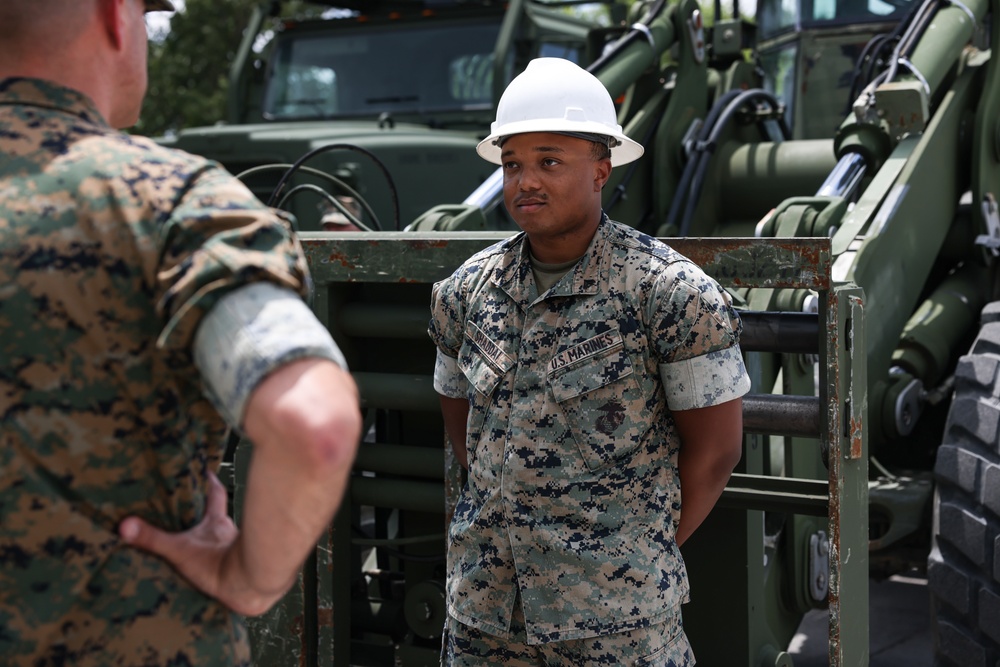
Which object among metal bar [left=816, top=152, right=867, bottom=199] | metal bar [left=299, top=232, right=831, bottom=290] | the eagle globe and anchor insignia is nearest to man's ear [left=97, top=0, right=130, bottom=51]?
the eagle globe and anchor insignia

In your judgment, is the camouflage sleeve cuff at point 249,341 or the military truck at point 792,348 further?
the military truck at point 792,348

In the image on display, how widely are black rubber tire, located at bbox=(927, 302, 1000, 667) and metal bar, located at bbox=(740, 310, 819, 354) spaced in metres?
0.81

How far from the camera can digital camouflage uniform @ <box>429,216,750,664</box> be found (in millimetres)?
2148

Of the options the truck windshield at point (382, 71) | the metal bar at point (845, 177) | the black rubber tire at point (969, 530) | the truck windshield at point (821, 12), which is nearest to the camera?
the black rubber tire at point (969, 530)

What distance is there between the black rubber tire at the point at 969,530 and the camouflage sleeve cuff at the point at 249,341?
2.38 metres

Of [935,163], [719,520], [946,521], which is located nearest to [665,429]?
[719,520]

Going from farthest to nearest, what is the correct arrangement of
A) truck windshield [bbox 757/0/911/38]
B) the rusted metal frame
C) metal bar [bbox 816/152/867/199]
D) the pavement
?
truck windshield [bbox 757/0/911/38], the pavement, metal bar [bbox 816/152/867/199], the rusted metal frame

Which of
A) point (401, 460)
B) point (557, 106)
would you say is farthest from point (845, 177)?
point (557, 106)

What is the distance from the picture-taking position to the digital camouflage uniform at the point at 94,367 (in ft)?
4.42

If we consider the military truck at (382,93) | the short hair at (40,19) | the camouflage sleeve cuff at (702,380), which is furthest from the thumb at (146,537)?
the military truck at (382,93)

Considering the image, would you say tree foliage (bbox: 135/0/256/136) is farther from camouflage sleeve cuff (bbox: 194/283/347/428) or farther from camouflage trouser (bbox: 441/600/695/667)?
camouflage sleeve cuff (bbox: 194/283/347/428)

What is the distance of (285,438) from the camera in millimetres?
1247

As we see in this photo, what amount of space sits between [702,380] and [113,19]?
1.13 m

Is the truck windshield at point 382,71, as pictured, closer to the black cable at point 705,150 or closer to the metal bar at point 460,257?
the black cable at point 705,150
